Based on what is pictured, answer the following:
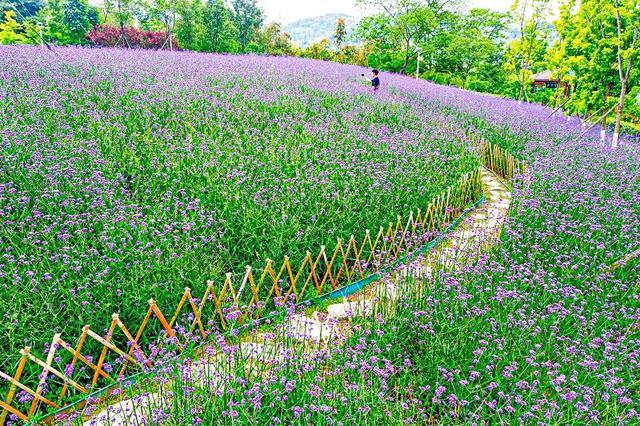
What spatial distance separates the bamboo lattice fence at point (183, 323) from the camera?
2.87 metres

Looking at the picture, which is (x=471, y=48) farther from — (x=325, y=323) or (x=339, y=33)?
(x=325, y=323)

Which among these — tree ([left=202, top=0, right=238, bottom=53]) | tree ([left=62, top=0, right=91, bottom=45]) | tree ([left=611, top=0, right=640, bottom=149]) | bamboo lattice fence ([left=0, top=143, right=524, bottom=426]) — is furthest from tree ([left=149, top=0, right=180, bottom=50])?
bamboo lattice fence ([left=0, top=143, right=524, bottom=426])

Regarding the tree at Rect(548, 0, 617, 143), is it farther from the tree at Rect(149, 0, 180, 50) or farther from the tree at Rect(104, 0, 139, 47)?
the tree at Rect(104, 0, 139, 47)

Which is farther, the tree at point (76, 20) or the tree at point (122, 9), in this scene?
the tree at point (122, 9)

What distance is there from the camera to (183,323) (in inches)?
159

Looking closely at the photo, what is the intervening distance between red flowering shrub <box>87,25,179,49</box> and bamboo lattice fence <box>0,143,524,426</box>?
26.3 m

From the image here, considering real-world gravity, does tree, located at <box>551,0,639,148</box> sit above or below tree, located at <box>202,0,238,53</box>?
below

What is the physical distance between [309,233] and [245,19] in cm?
3826

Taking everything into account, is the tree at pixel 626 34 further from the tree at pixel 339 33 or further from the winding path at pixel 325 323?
the tree at pixel 339 33

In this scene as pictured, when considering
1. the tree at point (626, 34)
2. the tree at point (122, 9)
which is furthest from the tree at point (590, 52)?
the tree at point (122, 9)

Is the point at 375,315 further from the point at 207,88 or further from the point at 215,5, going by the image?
the point at 215,5

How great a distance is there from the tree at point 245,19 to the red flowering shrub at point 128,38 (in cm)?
861

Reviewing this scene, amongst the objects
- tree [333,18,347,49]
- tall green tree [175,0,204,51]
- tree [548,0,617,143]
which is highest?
tree [333,18,347,49]

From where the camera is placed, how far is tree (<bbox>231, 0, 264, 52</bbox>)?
3759 cm
